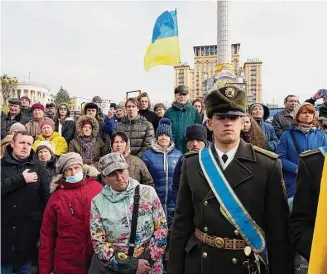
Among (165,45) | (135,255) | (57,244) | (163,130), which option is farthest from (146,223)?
(165,45)

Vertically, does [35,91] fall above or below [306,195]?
above

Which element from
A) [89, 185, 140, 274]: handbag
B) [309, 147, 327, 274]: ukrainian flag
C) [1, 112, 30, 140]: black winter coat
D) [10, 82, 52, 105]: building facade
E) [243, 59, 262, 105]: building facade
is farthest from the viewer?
[243, 59, 262, 105]: building facade

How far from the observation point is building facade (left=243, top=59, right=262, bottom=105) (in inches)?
4127

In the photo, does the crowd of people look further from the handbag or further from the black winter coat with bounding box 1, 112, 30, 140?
the black winter coat with bounding box 1, 112, 30, 140

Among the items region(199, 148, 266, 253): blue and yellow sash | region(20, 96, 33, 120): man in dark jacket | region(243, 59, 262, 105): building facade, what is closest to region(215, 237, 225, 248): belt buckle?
region(199, 148, 266, 253): blue and yellow sash

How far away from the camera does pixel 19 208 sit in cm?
376

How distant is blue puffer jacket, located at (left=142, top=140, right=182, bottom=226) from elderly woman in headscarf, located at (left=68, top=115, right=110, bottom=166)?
0.94m

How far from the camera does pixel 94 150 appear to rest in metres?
5.45

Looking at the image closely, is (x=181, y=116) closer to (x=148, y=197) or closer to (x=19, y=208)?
(x=19, y=208)

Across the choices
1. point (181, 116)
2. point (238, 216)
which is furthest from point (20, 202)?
point (181, 116)

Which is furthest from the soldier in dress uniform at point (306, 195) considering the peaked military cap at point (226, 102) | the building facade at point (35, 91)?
the building facade at point (35, 91)

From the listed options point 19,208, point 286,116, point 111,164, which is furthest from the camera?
point 286,116

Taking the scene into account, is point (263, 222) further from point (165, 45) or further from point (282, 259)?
point (165, 45)

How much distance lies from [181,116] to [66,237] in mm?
3627
